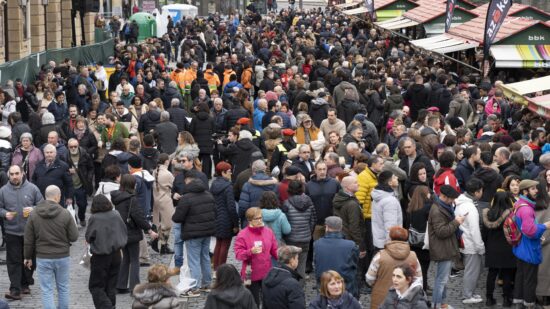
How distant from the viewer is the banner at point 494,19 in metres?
24.5

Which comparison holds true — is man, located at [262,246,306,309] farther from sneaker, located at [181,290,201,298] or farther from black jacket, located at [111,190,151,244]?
sneaker, located at [181,290,201,298]

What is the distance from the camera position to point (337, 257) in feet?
37.2

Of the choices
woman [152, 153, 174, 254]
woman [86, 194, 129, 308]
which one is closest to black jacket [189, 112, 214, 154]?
woman [152, 153, 174, 254]

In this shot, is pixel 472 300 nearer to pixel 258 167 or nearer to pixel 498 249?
pixel 498 249

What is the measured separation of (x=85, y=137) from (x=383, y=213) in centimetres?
693

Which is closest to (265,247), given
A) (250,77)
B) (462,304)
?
(462,304)

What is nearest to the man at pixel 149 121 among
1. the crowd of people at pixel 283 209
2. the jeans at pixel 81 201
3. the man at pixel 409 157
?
the crowd of people at pixel 283 209

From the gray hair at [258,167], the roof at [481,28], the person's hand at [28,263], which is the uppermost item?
the roof at [481,28]

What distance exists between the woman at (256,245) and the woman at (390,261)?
128 cm

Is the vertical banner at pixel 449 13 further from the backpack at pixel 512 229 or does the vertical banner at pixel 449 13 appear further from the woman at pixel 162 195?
the backpack at pixel 512 229

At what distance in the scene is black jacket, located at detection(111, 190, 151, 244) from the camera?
13.3 m

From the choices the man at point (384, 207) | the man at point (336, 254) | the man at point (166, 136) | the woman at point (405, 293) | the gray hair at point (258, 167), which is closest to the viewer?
the woman at point (405, 293)

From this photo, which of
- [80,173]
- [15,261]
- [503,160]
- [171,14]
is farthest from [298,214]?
[171,14]

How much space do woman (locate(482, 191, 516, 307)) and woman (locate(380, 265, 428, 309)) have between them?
11.7 ft
